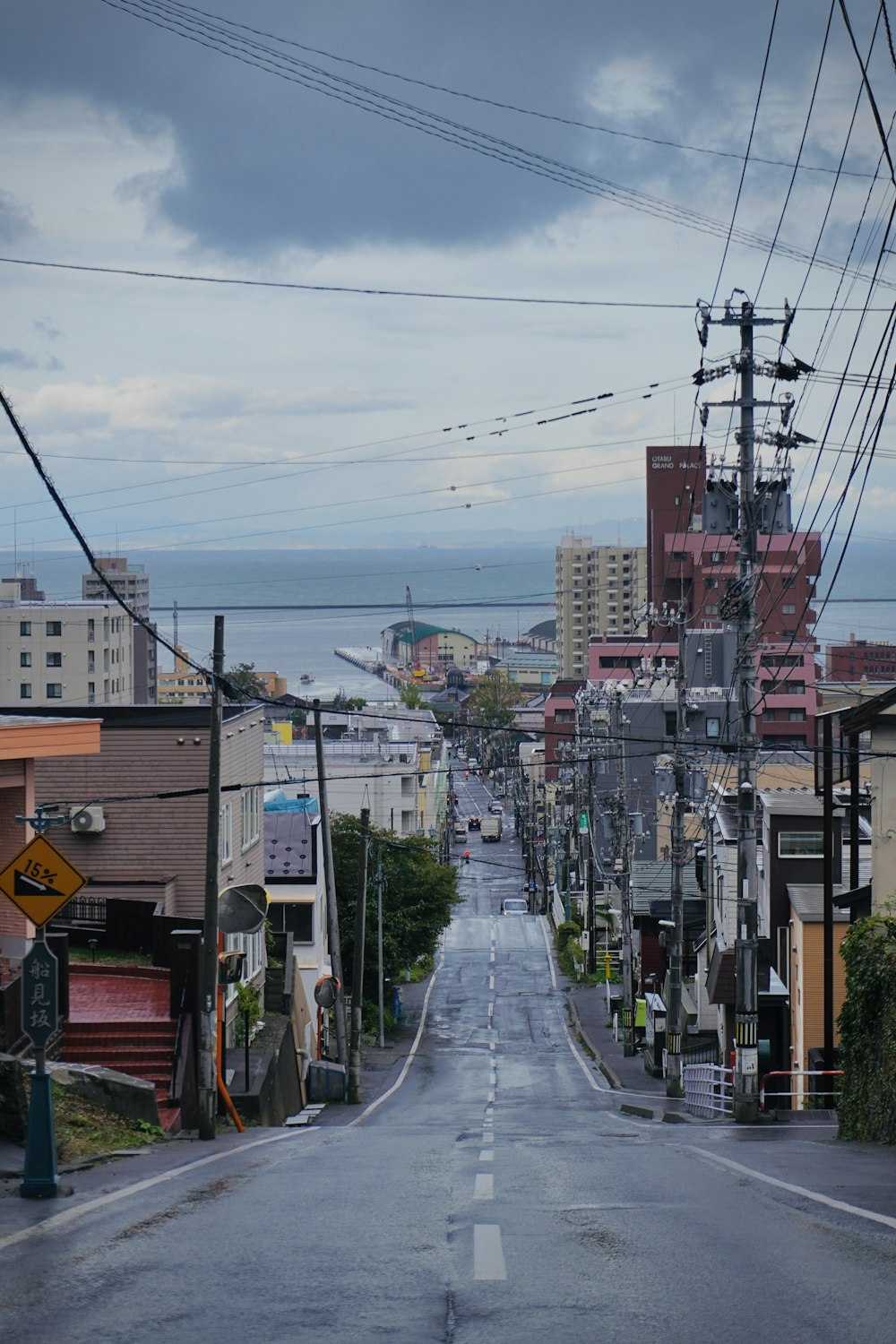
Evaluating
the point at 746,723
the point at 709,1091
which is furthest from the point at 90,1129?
the point at 709,1091

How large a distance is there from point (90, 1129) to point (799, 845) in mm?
25010

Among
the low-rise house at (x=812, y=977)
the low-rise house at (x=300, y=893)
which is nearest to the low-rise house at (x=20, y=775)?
the low-rise house at (x=812, y=977)

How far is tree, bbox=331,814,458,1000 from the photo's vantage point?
2259 inches

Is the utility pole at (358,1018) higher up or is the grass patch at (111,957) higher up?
the grass patch at (111,957)

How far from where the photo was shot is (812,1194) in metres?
11.0

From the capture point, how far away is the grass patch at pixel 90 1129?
571 inches

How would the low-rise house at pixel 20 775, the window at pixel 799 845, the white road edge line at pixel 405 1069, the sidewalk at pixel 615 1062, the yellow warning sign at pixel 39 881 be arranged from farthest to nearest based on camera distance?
the window at pixel 799 845
the white road edge line at pixel 405 1069
the sidewalk at pixel 615 1062
the low-rise house at pixel 20 775
the yellow warning sign at pixel 39 881

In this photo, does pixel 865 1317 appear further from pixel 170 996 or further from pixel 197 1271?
pixel 170 996

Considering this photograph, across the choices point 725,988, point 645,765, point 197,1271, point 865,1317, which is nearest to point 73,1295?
point 197,1271

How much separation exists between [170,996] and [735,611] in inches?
450

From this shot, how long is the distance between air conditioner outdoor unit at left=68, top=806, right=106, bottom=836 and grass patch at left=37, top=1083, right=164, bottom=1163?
12306mm

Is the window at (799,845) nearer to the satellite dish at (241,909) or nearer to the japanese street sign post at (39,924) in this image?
the satellite dish at (241,909)

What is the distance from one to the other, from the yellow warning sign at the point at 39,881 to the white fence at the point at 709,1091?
53.7ft

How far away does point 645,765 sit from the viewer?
91000 millimetres
